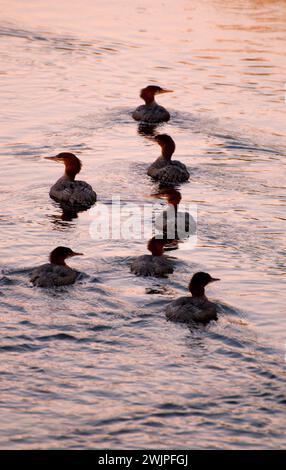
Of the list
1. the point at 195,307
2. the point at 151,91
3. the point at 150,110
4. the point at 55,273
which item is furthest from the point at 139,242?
Result: the point at 151,91

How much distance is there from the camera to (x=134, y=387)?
43.2 feet

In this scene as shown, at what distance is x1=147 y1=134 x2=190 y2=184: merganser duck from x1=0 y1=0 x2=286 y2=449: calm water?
31cm

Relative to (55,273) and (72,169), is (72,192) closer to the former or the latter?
(72,169)

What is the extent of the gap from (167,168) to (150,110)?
570cm

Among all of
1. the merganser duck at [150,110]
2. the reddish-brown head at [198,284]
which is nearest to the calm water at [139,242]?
the merganser duck at [150,110]

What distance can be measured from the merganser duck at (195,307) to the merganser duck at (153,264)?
160 cm

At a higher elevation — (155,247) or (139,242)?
(139,242)

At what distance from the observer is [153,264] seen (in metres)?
17.0

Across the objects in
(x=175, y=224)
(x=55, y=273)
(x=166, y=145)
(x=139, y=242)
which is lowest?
(x=55, y=273)

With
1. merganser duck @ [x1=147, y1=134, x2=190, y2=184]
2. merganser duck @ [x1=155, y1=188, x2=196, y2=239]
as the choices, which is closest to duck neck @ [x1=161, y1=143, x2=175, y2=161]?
merganser duck @ [x1=147, y1=134, x2=190, y2=184]

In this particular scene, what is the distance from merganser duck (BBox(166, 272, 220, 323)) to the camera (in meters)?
15.1

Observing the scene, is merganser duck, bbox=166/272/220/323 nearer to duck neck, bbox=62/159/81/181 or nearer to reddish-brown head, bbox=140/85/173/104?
duck neck, bbox=62/159/81/181

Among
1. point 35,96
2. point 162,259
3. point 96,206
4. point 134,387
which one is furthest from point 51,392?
point 35,96

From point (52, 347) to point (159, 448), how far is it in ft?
9.42
